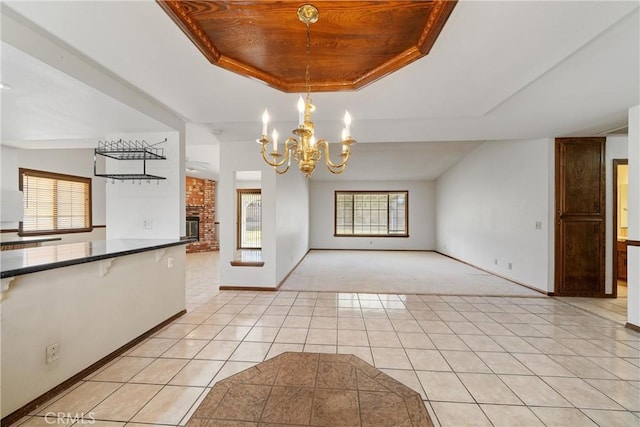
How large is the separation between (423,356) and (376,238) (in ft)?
22.9

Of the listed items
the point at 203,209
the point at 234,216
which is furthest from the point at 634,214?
the point at 203,209

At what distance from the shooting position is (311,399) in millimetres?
851

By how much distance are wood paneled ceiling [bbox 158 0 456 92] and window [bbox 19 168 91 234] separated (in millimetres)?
5127

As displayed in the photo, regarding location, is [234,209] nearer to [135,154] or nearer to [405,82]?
[135,154]

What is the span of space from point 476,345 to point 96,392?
304 cm

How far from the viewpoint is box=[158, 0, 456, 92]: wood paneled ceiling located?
4.97 ft

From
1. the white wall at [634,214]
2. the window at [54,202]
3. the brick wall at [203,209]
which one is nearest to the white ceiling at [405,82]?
the white wall at [634,214]

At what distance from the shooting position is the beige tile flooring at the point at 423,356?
167cm

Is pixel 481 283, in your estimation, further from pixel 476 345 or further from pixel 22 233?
pixel 22 233

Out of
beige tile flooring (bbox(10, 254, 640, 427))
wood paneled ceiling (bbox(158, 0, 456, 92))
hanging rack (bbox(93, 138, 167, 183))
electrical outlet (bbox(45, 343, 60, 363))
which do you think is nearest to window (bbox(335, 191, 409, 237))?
beige tile flooring (bbox(10, 254, 640, 427))

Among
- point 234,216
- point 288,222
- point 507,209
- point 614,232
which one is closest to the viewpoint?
point 614,232

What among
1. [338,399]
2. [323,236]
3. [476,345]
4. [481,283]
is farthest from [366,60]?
[323,236]

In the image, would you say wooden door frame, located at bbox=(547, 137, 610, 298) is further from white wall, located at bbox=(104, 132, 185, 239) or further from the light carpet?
white wall, located at bbox=(104, 132, 185, 239)

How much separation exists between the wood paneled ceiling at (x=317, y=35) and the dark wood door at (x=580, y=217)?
3748 mm
